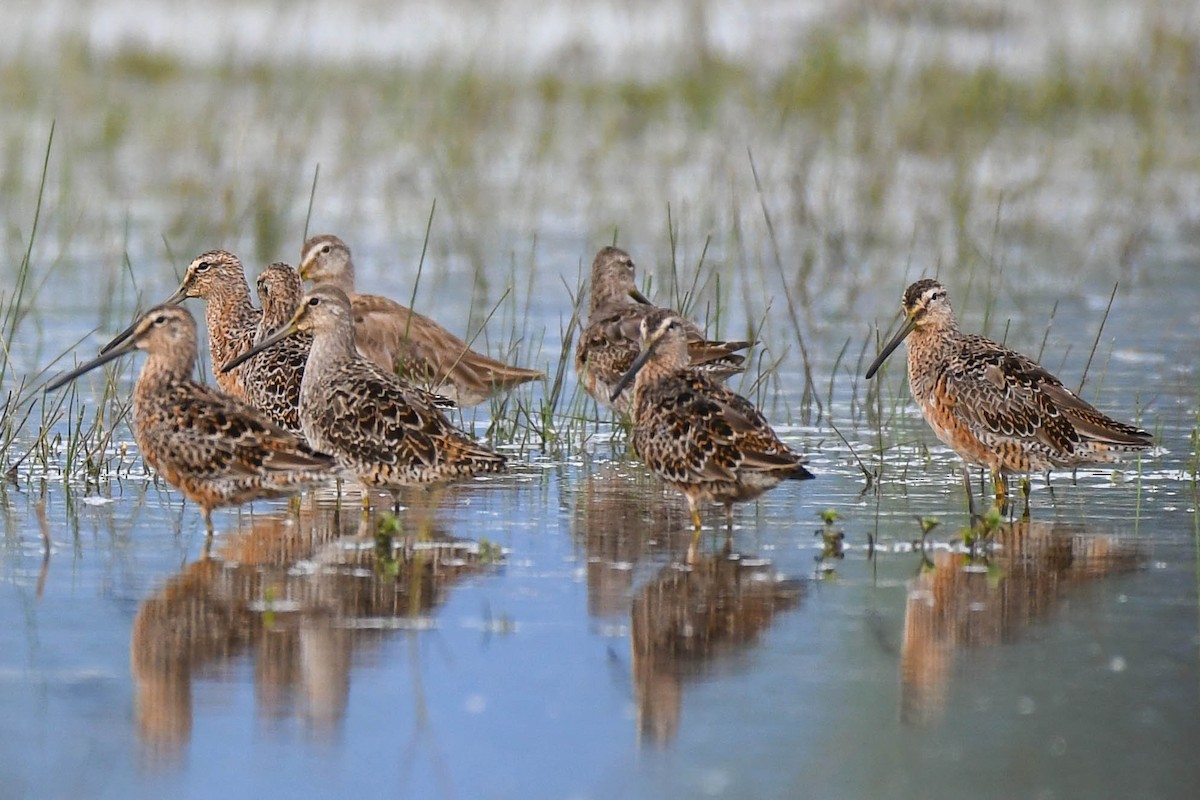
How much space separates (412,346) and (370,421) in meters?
2.27

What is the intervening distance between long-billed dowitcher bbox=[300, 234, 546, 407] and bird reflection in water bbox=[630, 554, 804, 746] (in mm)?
2488

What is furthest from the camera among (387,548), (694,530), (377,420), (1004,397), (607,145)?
(607,145)

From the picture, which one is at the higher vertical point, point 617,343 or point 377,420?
point 617,343

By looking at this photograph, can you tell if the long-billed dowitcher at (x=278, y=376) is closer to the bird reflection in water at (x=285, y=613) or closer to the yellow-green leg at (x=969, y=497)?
the bird reflection in water at (x=285, y=613)

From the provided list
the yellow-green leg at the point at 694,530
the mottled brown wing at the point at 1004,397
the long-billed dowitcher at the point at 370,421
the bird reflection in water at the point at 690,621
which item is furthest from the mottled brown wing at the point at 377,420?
the mottled brown wing at the point at 1004,397

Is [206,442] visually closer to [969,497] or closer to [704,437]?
[704,437]

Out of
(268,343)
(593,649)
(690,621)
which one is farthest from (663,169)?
(593,649)

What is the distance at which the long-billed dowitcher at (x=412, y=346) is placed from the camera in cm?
895

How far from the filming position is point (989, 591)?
598cm

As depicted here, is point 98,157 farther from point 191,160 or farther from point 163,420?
point 163,420

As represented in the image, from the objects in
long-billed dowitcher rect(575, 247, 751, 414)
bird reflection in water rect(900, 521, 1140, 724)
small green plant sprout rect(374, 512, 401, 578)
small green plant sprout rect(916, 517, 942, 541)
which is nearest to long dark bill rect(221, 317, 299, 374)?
long-billed dowitcher rect(575, 247, 751, 414)

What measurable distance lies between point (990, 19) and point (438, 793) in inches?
675

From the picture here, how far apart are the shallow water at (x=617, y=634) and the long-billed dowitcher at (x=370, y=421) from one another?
18 cm

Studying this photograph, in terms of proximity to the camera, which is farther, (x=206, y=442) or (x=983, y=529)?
(x=206, y=442)
